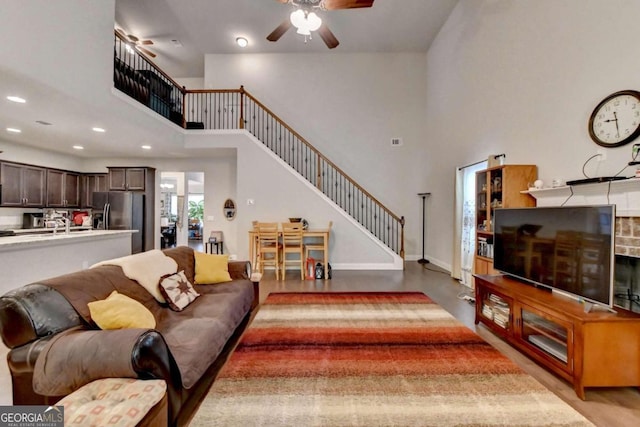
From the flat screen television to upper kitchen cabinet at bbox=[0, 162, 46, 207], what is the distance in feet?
27.5

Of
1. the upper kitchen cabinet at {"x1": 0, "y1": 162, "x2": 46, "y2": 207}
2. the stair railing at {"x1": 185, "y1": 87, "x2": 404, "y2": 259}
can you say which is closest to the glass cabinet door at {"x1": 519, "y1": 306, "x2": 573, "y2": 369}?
the stair railing at {"x1": 185, "y1": 87, "x2": 404, "y2": 259}

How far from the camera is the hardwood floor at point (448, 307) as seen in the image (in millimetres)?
1797

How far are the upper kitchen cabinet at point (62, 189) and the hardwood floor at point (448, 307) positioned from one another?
16.3ft

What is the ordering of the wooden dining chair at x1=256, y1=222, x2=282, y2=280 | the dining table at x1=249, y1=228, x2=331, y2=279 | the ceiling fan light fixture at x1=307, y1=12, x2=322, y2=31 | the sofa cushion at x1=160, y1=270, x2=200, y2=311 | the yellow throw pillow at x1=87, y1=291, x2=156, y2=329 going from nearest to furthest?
the yellow throw pillow at x1=87, y1=291, x2=156, y2=329 < the sofa cushion at x1=160, y1=270, x2=200, y2=311 < the ceiling fan light fixture at x1=307, y1=12, x2=322, y2=31 < the wooden dining chair at x1=256, y1=222, x2=282, y2=280 < the dining table at x1=249, y1=228, x2=331, y2=279

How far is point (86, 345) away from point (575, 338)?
3080mm

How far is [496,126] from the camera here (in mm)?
4199

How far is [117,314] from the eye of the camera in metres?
1.68

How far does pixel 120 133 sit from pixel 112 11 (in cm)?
185

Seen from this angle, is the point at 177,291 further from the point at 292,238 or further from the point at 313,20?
the point at 313,20

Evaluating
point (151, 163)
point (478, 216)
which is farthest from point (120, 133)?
point (478, 216)

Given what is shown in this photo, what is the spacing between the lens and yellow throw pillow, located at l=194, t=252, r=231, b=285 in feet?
10.4

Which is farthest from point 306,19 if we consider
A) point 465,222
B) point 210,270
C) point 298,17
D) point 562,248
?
point 562,248

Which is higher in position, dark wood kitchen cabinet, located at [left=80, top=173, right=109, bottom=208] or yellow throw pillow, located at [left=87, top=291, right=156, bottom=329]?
dark wood kitchen cabinet, located at [left=80, top=173, right=109, bottom=208]

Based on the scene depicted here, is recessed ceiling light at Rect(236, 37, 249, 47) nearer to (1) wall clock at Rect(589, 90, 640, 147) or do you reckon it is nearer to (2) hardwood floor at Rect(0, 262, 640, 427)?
(2) hardwood floor at Rect(0, 262, 640, 427)
